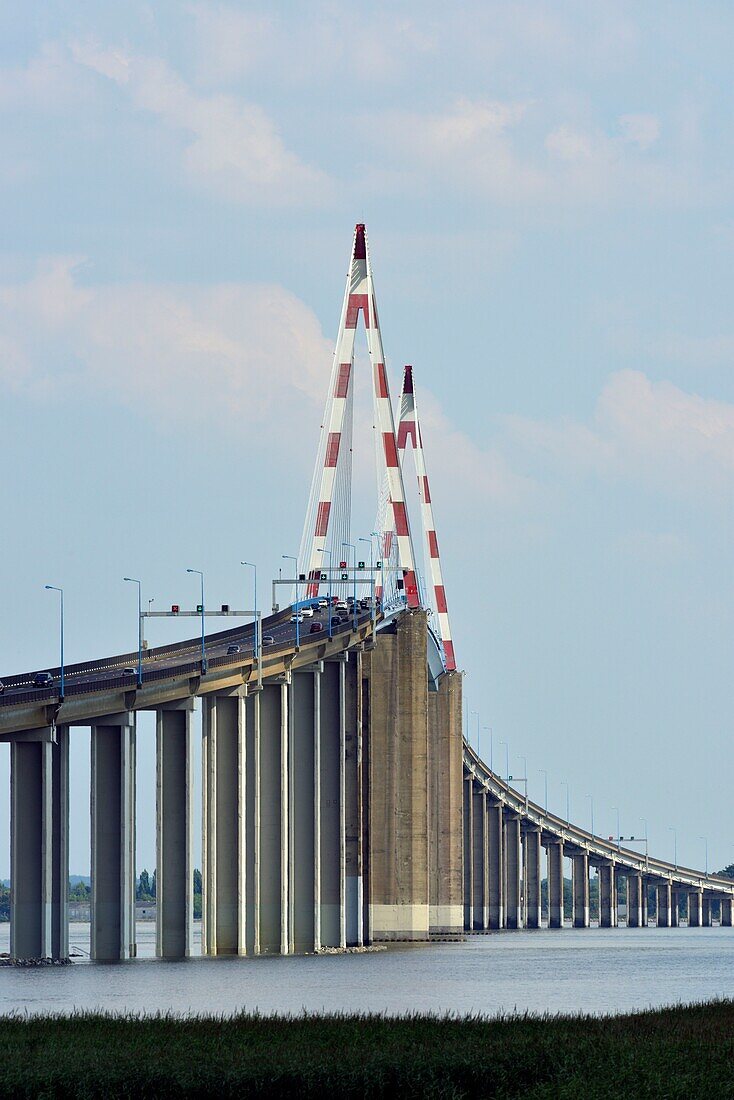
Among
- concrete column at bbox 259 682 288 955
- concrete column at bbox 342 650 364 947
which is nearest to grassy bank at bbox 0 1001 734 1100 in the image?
concrete column at bbox 259 682 288 955

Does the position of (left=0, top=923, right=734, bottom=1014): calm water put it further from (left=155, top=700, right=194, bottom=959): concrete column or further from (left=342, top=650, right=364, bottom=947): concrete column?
(left=342, top=650, right=364, bottom=947): concrete column

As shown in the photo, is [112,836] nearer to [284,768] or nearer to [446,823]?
[284,768]

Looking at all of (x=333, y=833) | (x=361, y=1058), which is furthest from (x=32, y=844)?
(x=361, y=1058)

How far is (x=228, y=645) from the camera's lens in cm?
11325

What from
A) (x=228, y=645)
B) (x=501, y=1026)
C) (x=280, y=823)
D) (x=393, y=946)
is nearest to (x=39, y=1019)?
(x=501, y=1026)

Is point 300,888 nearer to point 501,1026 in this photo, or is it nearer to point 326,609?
point 326,609

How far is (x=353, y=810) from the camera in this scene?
4747 inches

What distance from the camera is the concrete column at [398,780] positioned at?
132750mm

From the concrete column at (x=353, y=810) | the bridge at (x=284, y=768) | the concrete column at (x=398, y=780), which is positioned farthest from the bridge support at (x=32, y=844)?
the concrete column at (x=398, y=780)

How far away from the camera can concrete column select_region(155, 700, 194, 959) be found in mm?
90188

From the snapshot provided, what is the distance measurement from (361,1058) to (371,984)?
127 ft

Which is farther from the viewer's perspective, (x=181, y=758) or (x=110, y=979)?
(x=181, y=758)

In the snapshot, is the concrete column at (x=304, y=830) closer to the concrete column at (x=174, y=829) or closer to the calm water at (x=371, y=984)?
the calm water at (x=371, y=984)

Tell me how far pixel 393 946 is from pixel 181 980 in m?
55.9
